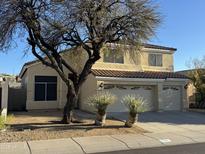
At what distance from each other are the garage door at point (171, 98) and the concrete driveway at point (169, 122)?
1685 millimetres

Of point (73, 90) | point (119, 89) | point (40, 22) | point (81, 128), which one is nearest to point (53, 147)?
point (81, 128)

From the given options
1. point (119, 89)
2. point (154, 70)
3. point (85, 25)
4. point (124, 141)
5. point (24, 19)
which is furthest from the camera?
point (154, 70)

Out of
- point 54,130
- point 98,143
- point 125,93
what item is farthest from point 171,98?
point 98,143

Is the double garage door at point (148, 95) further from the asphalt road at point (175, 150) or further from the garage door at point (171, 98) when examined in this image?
the asphalt road at point (175, 150)

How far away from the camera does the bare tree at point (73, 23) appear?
1541cm

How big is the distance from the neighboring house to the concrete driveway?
6.84 ft

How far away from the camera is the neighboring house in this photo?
23.9m

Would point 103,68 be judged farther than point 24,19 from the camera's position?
Yes

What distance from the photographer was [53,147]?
11.7 metres

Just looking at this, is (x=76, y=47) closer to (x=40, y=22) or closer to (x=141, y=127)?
(x=40, y=22)

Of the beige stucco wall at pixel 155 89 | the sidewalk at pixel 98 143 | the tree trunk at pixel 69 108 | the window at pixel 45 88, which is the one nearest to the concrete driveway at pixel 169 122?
the beige stucco wall at pixel 155 89

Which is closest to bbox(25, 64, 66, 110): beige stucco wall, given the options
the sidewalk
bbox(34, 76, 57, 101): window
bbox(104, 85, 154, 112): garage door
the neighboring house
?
the neighboring house

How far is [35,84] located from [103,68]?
18.4ft

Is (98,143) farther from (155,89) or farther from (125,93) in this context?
(155,89)
